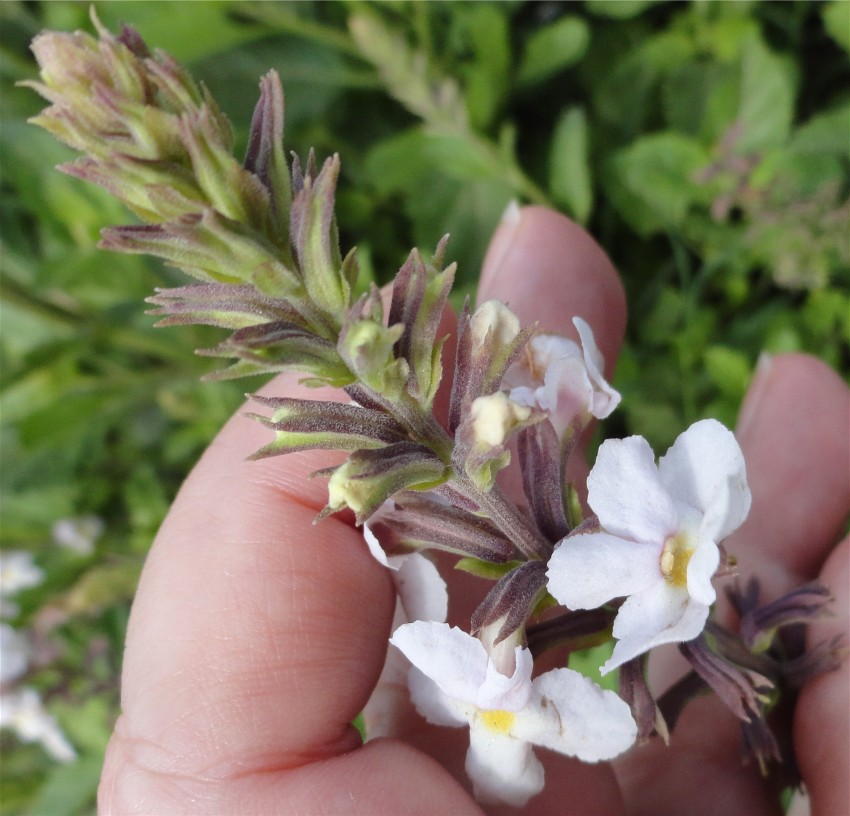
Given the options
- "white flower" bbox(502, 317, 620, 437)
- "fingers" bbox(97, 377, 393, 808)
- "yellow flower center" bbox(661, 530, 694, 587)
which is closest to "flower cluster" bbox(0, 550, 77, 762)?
"fingers" bbox(97, 377, 393, 808)

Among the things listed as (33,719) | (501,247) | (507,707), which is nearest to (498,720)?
(507,707)

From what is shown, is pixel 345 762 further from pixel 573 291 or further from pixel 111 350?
pixel 111 350

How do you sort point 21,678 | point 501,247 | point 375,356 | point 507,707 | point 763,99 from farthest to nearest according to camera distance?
1. point 21,678
2. point 763,99
3. point 501,247
4. point 507,707
5. point 375,356

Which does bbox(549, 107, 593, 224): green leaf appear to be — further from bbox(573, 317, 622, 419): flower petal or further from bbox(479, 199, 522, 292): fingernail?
bbox(573, 317, 622, 419): flower petal

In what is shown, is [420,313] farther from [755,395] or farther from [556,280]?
[755,395]

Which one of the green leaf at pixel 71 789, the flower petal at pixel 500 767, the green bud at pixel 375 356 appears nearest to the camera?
the green bud at pixel 375 356

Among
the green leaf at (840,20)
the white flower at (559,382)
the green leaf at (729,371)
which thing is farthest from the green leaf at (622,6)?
the white flower at (559,382)

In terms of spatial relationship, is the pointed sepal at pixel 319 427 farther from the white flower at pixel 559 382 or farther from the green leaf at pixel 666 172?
the green leaf at pixel 666 172
